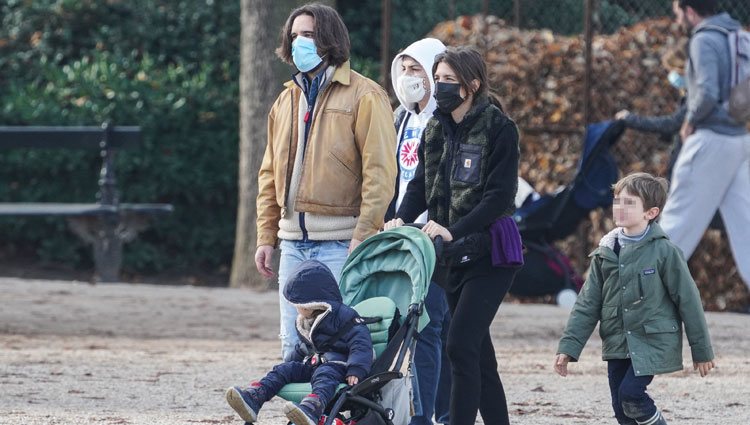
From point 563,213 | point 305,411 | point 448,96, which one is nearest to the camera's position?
point 305,411

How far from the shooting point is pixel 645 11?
15055 millimetres

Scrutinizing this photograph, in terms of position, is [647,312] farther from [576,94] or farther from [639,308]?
[576,94]

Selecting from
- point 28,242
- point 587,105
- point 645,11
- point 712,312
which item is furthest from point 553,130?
point 28,242

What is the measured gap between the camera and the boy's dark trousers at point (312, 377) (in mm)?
5121

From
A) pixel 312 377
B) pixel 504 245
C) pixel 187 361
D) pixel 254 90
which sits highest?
pixel 254 90

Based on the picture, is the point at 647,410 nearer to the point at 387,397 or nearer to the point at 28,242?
the point at 387,397

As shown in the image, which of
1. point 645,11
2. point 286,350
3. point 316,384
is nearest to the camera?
point 316,384

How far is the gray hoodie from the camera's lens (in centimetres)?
890

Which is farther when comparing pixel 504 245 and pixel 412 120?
pixel 412 120

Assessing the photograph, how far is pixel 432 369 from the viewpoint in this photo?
5.95 meters

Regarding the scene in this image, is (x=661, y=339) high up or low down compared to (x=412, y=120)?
down

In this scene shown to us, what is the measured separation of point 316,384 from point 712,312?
239 inches

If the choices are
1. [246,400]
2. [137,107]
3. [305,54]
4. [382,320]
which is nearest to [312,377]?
[246,400]

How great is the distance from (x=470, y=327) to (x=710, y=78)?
13.3 feet
